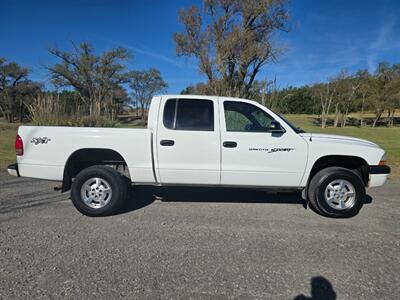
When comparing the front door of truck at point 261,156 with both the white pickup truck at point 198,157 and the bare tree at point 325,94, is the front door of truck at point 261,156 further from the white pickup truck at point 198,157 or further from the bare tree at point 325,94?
the bare tree at point 325,94

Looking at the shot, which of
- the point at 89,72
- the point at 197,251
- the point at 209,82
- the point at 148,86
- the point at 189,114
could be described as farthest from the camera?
the point at 148,86

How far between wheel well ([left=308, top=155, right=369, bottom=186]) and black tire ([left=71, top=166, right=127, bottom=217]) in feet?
10.2

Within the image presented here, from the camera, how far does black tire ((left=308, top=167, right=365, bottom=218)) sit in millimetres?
4059

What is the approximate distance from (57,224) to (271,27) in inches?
861

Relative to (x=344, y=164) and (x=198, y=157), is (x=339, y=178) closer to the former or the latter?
(x=344, y=164)

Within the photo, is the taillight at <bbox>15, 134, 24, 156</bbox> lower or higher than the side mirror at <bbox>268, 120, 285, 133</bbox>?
lower

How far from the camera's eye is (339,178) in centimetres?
409

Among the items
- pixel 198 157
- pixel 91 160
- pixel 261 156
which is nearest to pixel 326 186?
pixel 261 156

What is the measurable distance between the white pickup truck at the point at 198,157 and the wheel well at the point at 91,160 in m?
0.03

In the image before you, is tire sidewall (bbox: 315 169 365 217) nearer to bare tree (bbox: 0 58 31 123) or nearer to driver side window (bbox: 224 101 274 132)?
driver side window (bbox: 224 101 274 132)

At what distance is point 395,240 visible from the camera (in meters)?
3.37

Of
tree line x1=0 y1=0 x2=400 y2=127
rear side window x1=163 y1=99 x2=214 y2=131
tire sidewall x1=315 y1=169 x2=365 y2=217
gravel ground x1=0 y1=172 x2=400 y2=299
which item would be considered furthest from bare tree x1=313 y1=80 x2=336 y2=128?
rear side window x1=163 y1=99 x2=214 y2=131

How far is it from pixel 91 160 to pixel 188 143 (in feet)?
5.63

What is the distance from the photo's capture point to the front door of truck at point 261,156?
401cm
